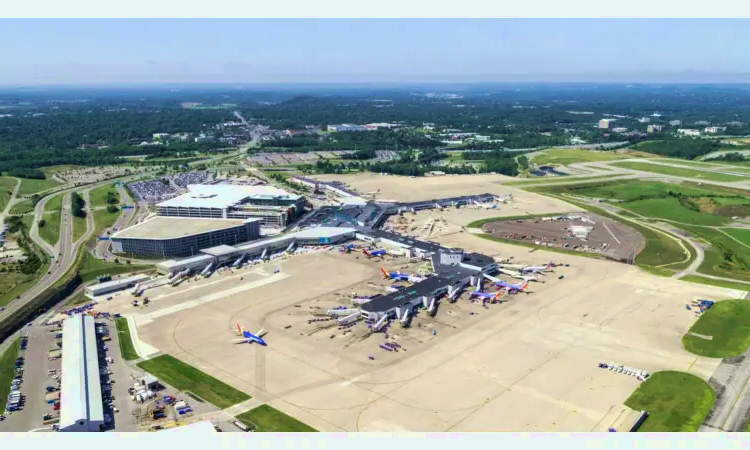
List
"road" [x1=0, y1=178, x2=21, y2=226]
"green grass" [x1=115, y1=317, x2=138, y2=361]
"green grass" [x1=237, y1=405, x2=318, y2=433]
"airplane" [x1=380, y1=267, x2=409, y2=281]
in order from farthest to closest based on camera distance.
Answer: "road" [x1=0, y1=178, x2=21, y2=226] < "airplane" [x1=380, y1=267, x2=409, y2=281] < "green grass" [x1=115, y1=317, x2=138, y2=361] < "green grass" [x1=237, y1=405, x2=318, y2=433]

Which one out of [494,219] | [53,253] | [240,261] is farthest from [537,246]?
[53,253]

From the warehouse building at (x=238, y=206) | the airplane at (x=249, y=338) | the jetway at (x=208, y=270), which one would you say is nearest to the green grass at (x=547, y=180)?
the warehouse building at (x=238, y=206)

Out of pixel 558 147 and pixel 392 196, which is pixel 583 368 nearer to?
pixel 392 196

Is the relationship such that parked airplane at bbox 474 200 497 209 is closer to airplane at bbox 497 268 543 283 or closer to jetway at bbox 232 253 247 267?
airplane at bbox 497 268 543 283

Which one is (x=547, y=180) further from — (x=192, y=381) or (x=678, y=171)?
(x=192, y=381)

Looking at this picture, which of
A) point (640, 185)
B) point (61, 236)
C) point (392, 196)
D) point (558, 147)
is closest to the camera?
point (61, 236)

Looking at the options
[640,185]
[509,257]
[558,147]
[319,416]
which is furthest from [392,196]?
[558,147]

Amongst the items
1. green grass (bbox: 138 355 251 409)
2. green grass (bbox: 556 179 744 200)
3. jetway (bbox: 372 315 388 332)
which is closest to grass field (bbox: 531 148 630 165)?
green grass (bbox: 556 179 744 200)
